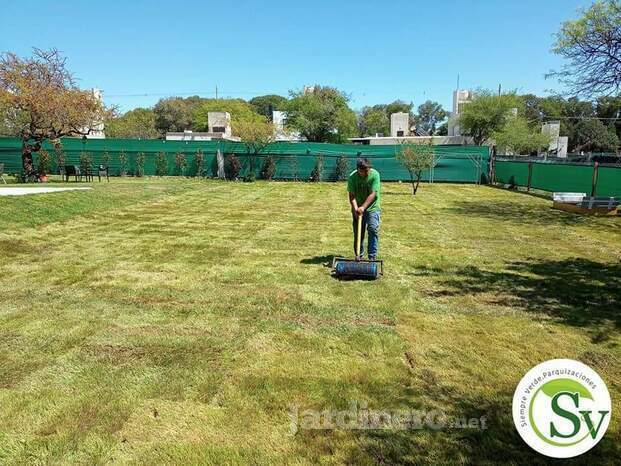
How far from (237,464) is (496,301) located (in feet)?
11.6

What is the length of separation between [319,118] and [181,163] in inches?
1032

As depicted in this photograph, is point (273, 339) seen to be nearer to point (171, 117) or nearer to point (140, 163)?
point (140, 163)

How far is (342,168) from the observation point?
22.6 metres

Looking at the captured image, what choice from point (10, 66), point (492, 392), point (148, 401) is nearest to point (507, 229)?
point (492, 392)

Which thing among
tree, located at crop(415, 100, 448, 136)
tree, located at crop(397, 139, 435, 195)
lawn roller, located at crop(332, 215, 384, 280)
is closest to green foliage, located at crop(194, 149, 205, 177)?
tree, located at crop(397, 139, 435, 195)

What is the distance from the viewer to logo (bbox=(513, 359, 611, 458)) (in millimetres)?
2047

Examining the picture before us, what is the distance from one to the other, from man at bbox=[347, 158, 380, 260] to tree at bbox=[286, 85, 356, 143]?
40.1m

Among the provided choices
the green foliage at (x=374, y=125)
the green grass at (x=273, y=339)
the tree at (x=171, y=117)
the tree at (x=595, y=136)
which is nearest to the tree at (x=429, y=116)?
the green foliage at (x=374, y=125)

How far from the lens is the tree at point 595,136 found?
236ft

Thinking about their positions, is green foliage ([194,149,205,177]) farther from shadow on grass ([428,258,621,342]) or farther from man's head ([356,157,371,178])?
shadow on grass ([428,258,621,342])

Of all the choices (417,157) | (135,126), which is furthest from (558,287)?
(135,126)

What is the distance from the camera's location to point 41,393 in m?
2.92

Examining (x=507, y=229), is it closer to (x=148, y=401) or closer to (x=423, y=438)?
(x=423, y=438)

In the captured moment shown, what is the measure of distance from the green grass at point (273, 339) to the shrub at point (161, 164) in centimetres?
1411
